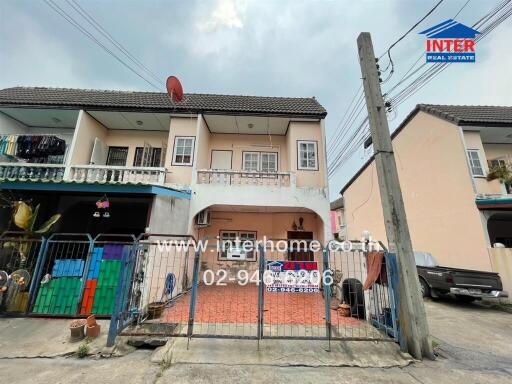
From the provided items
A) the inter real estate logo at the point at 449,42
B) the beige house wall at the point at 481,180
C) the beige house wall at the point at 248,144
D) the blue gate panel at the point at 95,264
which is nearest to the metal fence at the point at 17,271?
the blue gate panel at the point at 95,264

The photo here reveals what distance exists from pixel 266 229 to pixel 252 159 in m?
3.29

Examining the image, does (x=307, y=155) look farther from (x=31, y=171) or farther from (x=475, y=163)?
(x=31, y=171)

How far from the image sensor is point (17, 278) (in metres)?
5.02

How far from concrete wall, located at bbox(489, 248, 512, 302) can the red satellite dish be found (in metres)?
12.8

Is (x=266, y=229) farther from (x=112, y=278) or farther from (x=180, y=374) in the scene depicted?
(x=180, y=374)

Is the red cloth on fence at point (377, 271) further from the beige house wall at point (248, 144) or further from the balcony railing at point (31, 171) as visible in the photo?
the balcony railing at point (31, 171)

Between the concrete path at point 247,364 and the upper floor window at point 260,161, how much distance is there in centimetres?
719

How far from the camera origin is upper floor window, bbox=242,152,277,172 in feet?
33.0

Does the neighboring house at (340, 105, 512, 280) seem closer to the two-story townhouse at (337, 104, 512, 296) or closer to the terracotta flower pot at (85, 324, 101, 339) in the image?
the two-story townhouse at (337, 104, 512, 296)

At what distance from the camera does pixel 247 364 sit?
3355 mm

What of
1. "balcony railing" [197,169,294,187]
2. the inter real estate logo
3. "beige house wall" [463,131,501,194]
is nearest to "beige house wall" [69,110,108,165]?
"balcony railing" [197,169,294,187]

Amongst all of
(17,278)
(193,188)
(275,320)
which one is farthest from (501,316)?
(17,278)

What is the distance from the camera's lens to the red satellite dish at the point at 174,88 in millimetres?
8180

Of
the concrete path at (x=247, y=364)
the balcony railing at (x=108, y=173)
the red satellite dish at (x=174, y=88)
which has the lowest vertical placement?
the concrete path at (x=247, y=364)
